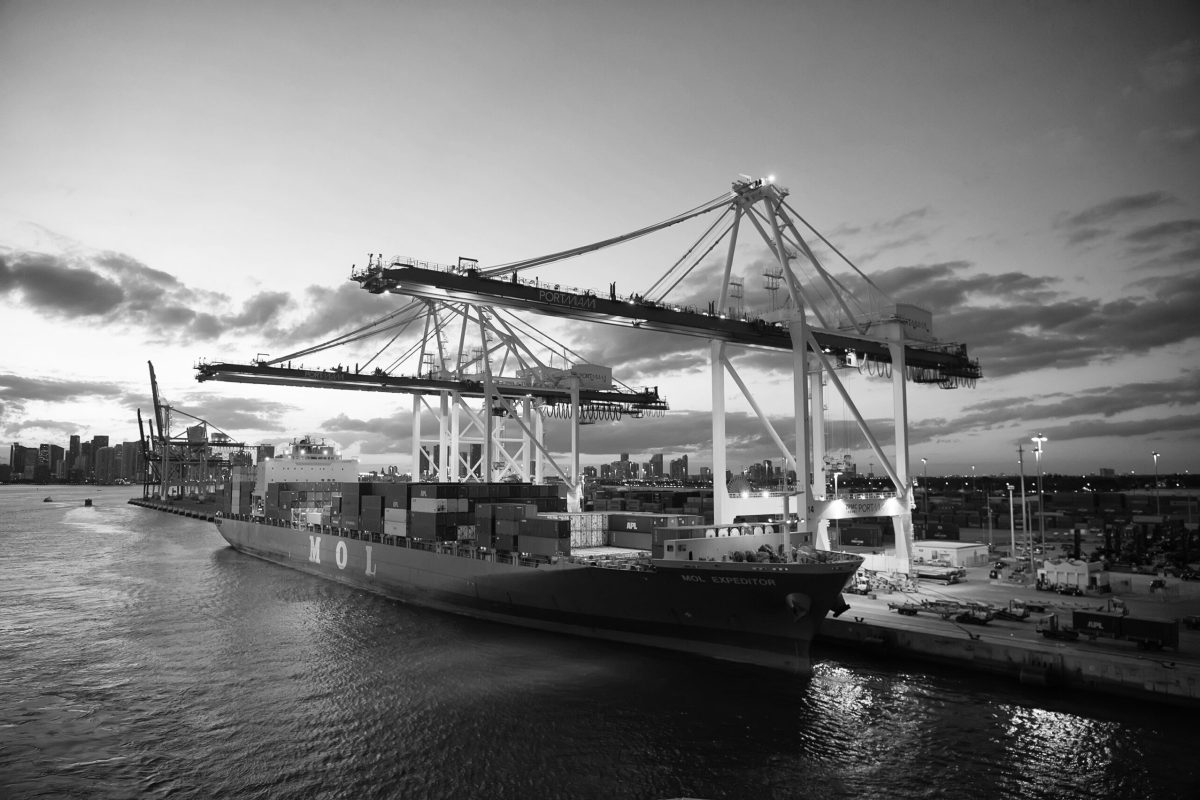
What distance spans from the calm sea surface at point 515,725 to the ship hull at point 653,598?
35.0 inches

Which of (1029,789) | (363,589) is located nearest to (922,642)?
(1029,789)

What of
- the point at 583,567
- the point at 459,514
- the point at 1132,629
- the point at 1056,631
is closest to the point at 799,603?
the point at 583,567

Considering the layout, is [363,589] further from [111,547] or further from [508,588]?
[111,547]

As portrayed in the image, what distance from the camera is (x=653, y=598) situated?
22.3 meters

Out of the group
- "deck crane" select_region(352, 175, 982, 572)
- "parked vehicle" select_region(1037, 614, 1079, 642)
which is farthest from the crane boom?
"parked vehicle" select_region(1037, 614, 1079, 642)

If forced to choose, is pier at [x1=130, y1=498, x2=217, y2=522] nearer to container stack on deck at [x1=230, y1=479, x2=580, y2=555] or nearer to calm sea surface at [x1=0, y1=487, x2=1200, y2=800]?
container stack on deck at [x1=230, y1=479, x2=580, y2=555]

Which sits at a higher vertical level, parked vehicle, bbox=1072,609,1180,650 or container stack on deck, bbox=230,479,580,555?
container stack on deck, bbox=230,479,580,555

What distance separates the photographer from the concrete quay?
17297 millimetres

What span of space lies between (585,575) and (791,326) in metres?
14.2

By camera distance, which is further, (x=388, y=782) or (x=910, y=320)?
(x=910, y=320)

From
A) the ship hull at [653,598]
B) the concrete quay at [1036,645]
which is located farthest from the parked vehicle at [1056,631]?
the ship hull at [653,598]

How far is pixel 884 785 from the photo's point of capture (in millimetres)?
13477

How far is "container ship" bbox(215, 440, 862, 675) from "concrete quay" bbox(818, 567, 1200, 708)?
6.38 feet

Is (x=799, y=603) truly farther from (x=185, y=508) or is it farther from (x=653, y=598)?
(x=185, y=508)
